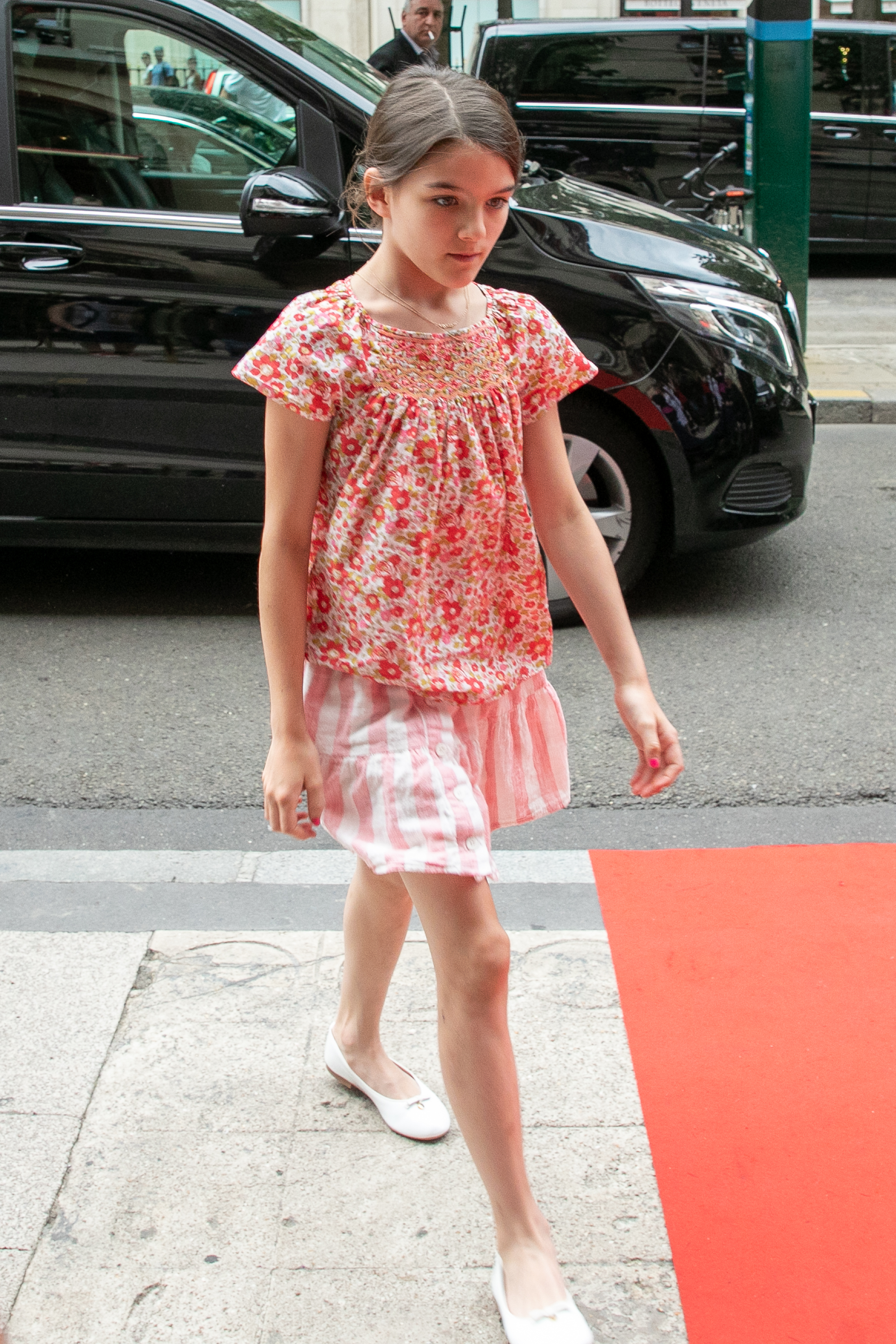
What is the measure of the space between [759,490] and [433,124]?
3.11 metres

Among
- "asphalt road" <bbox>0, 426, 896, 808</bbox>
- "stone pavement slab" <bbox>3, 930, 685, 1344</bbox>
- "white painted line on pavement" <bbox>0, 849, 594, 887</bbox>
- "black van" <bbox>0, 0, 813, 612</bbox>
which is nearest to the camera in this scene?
"stone pavement slab" <bbox>3, 930, 685, 1344</bbox>

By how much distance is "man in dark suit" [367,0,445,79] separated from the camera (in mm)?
8070

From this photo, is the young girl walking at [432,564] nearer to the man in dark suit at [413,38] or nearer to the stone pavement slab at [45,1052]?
the stone pavement slab at [45,1052]

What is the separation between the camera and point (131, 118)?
183 inches

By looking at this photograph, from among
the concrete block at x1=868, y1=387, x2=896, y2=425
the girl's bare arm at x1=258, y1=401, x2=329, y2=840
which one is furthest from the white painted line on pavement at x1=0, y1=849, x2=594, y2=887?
the concrete block at x1=868, y1=387, x2=896, y2=425

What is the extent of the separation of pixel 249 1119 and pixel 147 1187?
0.22 meters

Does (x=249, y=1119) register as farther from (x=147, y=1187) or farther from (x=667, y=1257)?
(x=667, y=1257)

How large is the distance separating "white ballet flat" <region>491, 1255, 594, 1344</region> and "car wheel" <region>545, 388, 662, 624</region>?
2931 mm

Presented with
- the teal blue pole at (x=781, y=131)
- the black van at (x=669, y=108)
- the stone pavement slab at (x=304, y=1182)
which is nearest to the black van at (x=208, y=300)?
the stone pavement slab at (x=304, y=1182)

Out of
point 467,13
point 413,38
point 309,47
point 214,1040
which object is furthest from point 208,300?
point 467,13

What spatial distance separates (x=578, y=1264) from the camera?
6.81 feet

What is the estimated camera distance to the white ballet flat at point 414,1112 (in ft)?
7.70

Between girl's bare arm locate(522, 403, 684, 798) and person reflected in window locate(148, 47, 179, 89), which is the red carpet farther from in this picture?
person reflected in window locate(148, 47, 179, 89)

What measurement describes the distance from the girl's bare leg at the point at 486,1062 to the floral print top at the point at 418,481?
0.28 m
